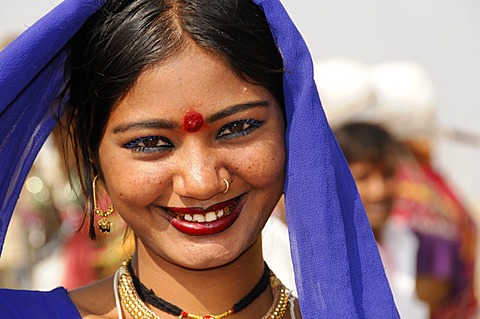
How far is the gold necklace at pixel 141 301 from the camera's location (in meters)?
2.75

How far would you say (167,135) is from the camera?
2539mm

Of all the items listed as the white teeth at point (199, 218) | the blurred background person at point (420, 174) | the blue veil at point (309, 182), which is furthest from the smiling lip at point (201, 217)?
the blurred background person at point (420, 174)

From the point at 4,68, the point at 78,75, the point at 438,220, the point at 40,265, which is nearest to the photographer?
the point at 4,68

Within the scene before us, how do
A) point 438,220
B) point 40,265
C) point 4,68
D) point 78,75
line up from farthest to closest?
point 438,220 → point 40,265 → point 78,75 → point 4,68

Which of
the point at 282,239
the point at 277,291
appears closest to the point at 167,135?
the point at 277,291

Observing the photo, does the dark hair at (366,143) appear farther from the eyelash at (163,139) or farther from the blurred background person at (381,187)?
the eyelash at (163,139)

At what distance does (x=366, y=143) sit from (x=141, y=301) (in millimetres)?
3271

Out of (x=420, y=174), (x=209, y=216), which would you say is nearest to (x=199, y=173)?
(x=209, y=216)

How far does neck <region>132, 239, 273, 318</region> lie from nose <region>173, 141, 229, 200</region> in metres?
0.30

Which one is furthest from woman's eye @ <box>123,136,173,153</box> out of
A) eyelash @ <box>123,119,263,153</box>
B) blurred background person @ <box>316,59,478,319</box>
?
blurred background person @ <box>316,59,478,319</box>

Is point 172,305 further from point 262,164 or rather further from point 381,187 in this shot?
point 381,187

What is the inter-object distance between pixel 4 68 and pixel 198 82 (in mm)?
425

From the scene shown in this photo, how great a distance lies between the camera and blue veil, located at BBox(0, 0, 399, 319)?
253 cm

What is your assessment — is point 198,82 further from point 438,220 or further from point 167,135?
point 438,220
